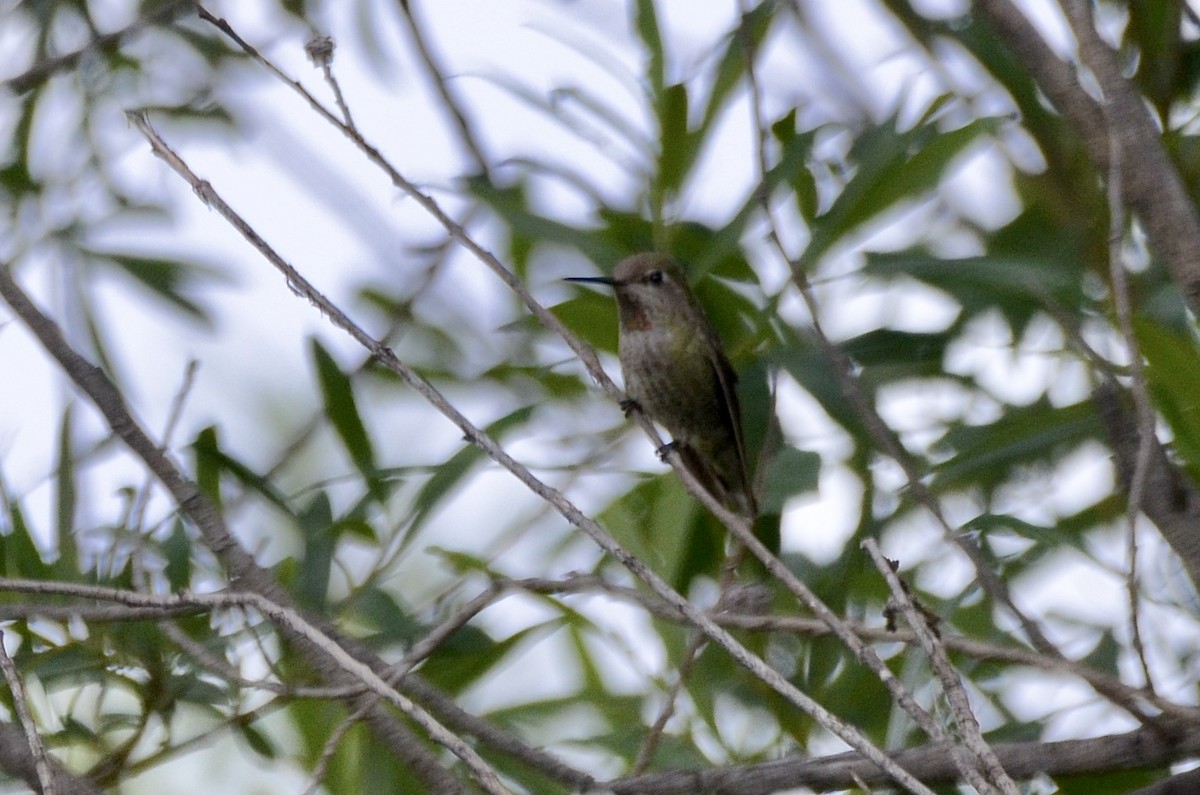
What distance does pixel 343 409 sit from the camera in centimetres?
266

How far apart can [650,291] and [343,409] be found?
92cm

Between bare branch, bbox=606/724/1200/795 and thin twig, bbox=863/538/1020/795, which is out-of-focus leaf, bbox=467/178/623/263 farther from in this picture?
thin twig, bbox=863/538/1020/795

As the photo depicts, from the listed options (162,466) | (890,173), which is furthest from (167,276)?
(890,173)

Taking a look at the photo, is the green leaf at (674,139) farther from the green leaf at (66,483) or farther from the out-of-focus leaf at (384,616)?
the green leaf at (66,483)

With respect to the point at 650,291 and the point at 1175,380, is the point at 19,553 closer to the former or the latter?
the point at 650,291

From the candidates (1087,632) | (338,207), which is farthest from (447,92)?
(1087,632)

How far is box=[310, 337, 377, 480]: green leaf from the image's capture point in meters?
2.65

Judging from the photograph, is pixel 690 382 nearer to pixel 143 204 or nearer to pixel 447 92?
pixel 447 92

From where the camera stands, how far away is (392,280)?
343 centimetres

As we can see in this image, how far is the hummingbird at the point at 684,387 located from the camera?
135 inches

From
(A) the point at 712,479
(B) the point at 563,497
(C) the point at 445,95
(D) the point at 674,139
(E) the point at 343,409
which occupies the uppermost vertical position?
(C) the point at 445,95

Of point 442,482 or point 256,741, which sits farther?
point 442,482

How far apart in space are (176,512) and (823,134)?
1268mm

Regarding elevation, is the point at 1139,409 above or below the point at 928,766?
above
